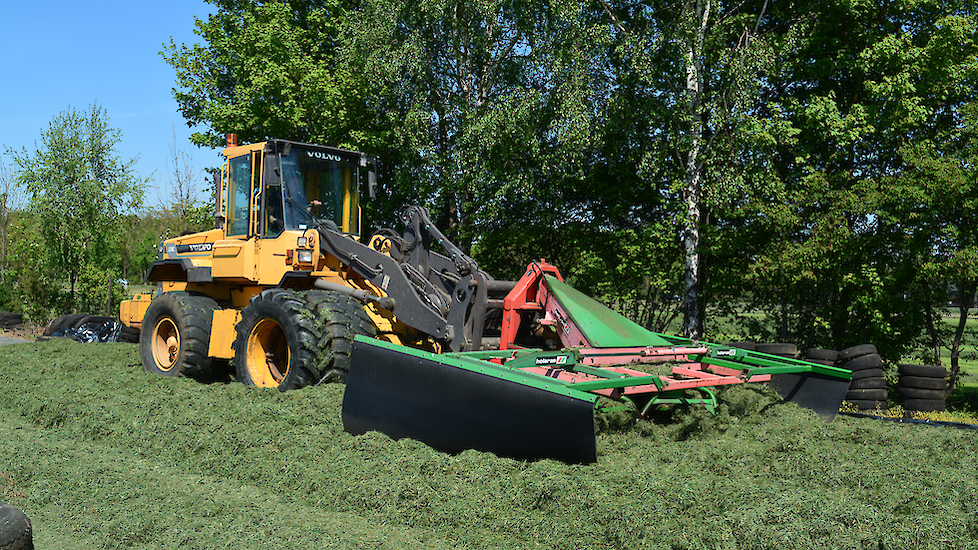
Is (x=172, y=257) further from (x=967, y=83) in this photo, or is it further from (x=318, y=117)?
(x=967, y=83)

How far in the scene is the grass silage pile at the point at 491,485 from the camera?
141 inches

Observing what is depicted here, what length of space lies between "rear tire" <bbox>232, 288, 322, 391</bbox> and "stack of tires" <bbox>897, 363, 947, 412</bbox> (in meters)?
6.94

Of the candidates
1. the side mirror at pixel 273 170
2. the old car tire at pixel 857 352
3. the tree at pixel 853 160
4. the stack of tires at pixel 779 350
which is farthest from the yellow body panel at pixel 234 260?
the tree at pixel 853 160

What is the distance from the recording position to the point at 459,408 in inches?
188

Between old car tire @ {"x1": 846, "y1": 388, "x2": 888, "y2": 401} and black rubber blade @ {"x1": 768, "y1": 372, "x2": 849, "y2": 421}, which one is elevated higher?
black rubber blade @ {"x1": 768, "y1": 372, "x2": 849, "y2": 421}

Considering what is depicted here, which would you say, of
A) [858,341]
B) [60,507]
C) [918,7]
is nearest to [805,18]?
[918,7]

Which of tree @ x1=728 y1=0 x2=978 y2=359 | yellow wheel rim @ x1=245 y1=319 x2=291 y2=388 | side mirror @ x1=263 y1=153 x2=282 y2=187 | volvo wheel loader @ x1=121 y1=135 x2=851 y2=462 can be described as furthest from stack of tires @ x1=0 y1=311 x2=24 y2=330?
tree @ x1=728 y1=0 x2=978 y2=359

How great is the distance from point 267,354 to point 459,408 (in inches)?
141

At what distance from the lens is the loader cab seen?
26.8 ft

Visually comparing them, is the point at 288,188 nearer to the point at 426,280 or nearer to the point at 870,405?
the point at 426,280

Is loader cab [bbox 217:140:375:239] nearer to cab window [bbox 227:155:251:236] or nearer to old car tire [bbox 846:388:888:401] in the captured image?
cab window [bbox 227:155:251:236]

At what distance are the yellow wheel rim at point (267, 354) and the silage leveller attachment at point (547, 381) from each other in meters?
2.35

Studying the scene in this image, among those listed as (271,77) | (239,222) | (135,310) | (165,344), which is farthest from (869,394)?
(271,77)

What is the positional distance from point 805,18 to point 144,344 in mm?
11665
